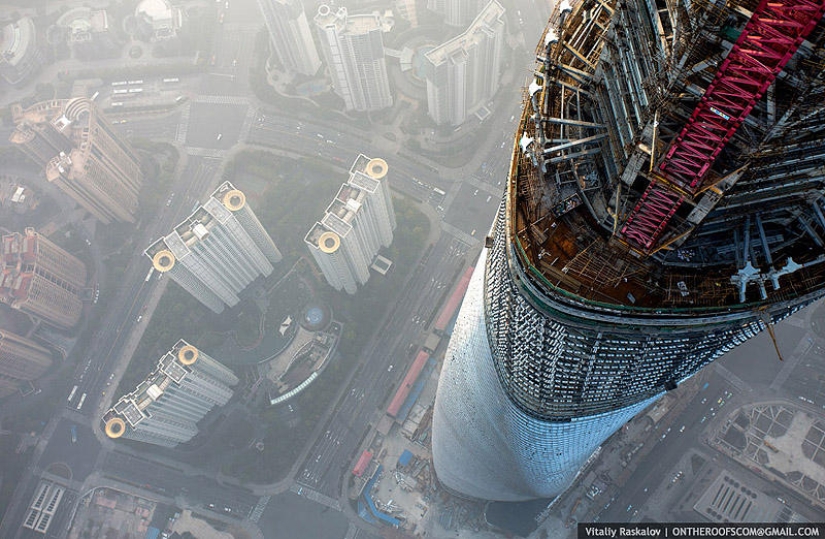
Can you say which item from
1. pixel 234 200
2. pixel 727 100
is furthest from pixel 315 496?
pixel 727 100

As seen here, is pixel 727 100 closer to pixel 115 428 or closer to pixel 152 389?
pixel 152 389

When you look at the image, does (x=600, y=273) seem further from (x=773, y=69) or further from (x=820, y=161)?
(x=773, y=69)

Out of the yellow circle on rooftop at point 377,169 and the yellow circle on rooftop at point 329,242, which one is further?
the yellow circle on rooftop at point 377,169

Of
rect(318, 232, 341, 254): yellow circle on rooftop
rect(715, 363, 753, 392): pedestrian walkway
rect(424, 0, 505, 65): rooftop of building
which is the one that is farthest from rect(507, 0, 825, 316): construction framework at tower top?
rect(715, 363, 753, 392): pedestrian walkway

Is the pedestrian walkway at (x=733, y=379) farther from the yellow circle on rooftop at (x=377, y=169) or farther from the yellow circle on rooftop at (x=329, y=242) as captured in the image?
the yellow circle on rooftop at (x=329, y=242)

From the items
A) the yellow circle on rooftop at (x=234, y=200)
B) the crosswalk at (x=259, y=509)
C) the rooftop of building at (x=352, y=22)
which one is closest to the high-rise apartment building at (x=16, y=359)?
the yellow circle on rooftop at (x=234, y=200)
